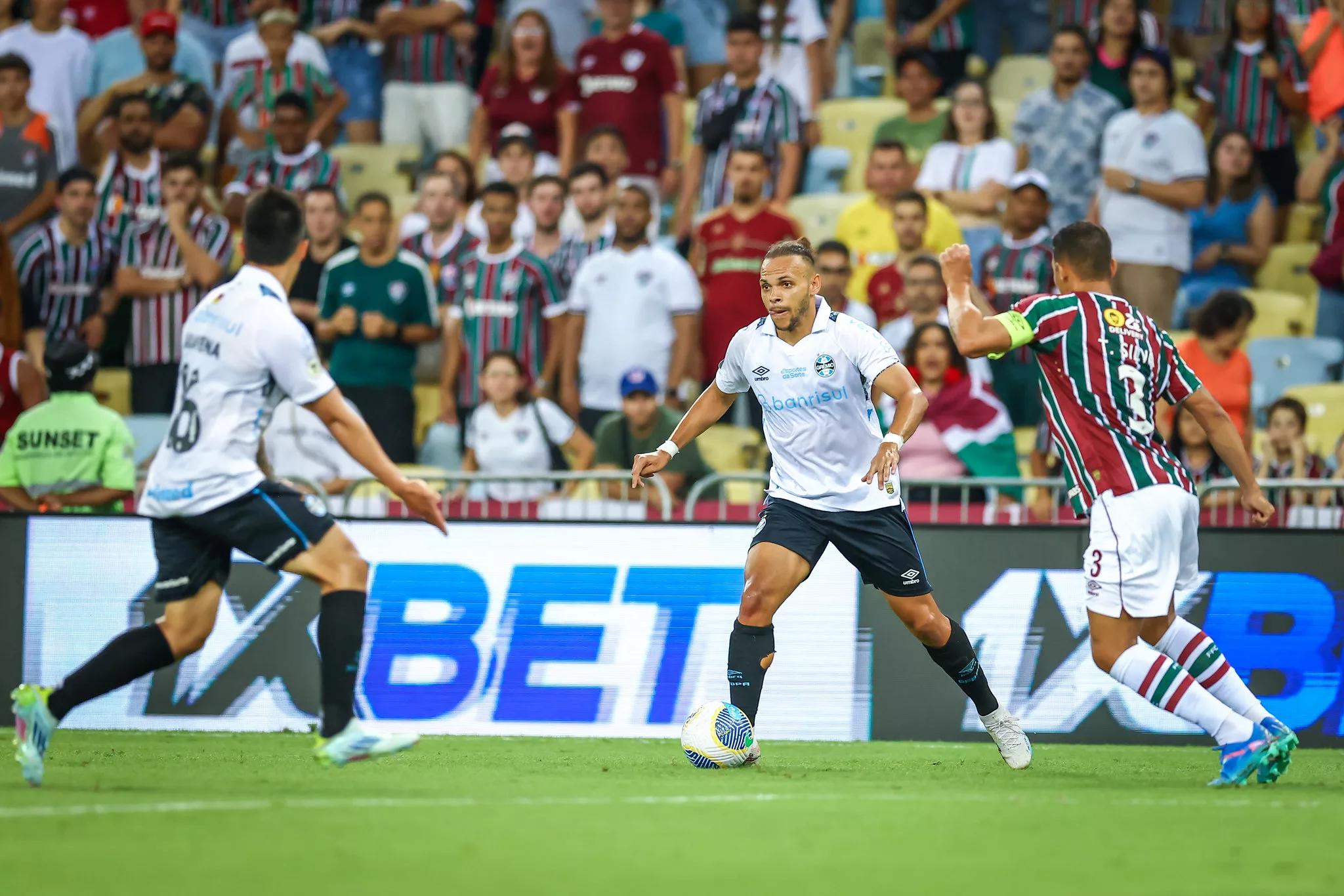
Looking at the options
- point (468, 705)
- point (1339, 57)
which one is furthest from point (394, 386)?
point (1339, 57)

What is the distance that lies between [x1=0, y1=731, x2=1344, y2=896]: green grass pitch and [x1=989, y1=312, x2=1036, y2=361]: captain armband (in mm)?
1754

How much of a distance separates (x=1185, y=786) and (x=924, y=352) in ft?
15.0

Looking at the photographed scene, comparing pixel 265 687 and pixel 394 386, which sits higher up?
pixel 394 386

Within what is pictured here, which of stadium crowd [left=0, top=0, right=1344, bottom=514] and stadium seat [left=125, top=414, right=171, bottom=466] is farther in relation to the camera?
stadium seat [left=125, top=414, right=171, bottom=466]

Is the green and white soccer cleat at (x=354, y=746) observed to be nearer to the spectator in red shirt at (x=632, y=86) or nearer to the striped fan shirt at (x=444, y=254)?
the striped fan shirt at (x=444, y=254)

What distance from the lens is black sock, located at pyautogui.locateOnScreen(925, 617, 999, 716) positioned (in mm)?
7445

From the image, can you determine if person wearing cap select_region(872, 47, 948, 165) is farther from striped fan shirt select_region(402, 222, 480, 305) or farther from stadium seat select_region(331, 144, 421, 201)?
stadium seat select_region(331, 144, 421, 201)

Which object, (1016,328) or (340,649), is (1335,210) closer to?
(1016,328)

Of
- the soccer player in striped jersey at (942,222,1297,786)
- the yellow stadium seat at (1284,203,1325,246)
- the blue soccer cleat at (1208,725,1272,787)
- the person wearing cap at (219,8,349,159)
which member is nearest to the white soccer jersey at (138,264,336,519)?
the soccer player in striped jersey at (942,222,1297,786)

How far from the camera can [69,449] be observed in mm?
10062

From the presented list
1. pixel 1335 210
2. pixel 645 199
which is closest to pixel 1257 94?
pixel 1335 210

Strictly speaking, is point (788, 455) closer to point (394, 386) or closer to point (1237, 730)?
point (1237, 730)

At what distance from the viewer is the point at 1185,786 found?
22.2ft

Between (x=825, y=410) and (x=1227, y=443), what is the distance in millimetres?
1701
